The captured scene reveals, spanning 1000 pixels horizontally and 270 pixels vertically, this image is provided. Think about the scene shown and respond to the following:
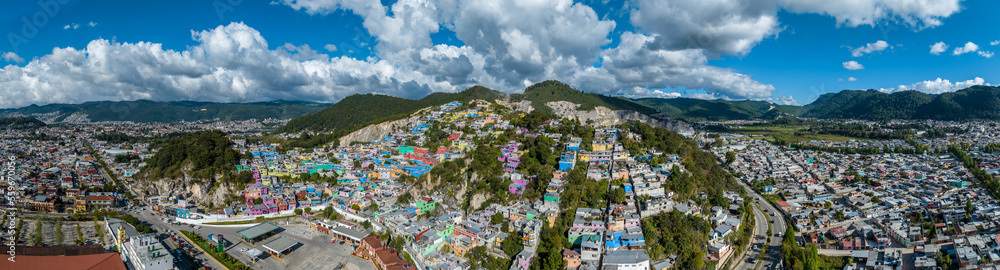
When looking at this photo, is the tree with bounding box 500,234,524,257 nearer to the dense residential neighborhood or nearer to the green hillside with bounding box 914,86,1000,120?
the dense residential neighborhood

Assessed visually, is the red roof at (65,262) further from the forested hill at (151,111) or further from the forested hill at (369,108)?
the forested hill at (151,111)

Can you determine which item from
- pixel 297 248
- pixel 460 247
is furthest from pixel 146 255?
pixel 460 247

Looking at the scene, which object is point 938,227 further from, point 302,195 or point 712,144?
point 302,195

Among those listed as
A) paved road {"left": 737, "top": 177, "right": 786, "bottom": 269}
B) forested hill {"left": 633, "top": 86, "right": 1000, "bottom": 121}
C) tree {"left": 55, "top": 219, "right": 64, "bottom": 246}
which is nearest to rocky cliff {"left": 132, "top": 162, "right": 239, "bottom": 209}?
tree {"left": 55, "top": 219, "right": 64, "bottom": 246}

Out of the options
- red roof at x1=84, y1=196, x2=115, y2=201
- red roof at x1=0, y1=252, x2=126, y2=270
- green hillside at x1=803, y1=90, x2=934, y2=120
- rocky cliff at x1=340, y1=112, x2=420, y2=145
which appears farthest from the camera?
green hillside at x1=803, y1=90, x2=934, y2=120

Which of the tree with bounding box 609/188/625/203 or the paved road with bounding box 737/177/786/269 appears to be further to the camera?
the tree with bounding box 609/188/625/203

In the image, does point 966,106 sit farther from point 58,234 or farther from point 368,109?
point 58,234
